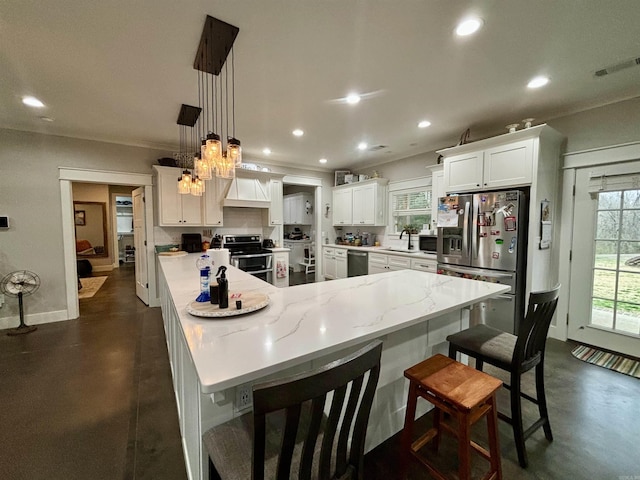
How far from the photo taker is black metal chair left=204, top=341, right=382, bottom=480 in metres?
0.63

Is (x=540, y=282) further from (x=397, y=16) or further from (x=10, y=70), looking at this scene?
(x=10, y=70)

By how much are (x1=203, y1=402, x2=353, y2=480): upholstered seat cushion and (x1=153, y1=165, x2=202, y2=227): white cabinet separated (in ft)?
12.4

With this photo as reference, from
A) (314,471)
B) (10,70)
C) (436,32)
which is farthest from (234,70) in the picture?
(314,471)

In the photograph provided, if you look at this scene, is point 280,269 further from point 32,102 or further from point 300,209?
point 32,102

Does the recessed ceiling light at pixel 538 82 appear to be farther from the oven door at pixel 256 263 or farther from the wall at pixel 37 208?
the wall at pixel 37 208

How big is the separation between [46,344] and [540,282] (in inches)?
224

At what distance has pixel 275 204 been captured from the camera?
203 inches

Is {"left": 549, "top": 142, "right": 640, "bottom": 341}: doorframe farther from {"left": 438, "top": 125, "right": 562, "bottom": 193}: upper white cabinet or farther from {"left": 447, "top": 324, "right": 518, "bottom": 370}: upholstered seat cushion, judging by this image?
{"left": 447, "top": 324, "right": 518, "bottom": 370}: upholstered seat cushion

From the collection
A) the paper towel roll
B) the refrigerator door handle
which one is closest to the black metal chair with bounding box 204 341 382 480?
the paper towel roll

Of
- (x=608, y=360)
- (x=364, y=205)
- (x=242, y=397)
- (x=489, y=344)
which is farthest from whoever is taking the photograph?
(x=364, y=205)

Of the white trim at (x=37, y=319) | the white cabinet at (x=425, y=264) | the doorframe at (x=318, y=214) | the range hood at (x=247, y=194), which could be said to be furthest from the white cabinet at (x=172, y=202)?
the white cabinet at (x=425, y=264)

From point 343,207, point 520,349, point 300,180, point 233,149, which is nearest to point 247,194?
point 300,180

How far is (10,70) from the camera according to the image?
217 centimetres

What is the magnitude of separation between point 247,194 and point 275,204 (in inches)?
25.7
